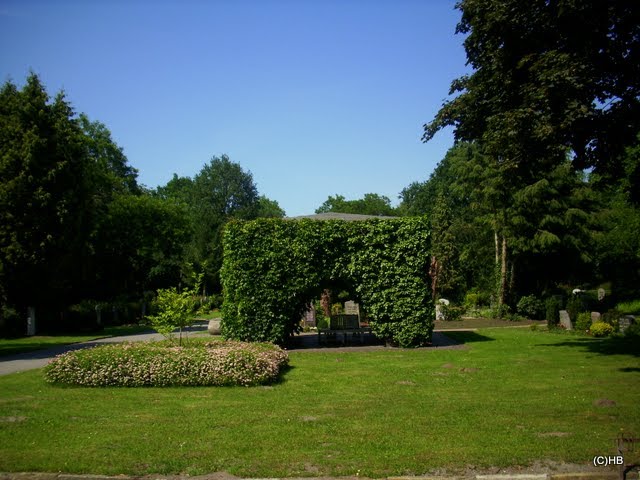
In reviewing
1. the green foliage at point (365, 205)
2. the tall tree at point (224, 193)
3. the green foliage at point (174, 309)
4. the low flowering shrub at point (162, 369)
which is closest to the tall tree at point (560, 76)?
the low flowering shrub at point (162, 369)

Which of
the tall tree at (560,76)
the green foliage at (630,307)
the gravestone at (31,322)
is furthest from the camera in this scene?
the green foliage at (630,307)

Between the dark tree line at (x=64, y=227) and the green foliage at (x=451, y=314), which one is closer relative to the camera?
the dark tree line at (x=64, y=227)

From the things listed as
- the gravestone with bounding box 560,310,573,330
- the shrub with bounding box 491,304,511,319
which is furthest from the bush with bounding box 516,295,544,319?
the gravestone with bounding box 560,310,573,330

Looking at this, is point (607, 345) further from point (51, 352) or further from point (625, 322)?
point (51, 352)

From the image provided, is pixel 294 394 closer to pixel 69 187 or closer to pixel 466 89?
pixel 466 89

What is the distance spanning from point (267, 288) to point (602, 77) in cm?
1297

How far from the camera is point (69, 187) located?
28.6 m

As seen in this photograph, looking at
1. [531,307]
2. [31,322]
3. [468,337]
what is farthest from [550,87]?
[31,322]

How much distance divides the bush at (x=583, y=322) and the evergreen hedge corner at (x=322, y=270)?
9.98 meters

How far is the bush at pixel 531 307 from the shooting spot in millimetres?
35406

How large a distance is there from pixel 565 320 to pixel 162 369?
22.0 m

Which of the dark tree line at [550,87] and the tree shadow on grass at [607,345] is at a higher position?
the dark tree line at [550,87]

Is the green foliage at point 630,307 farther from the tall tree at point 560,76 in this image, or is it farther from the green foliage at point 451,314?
the tall tree at point 560,76

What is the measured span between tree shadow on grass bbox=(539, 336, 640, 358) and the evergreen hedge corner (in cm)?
557
